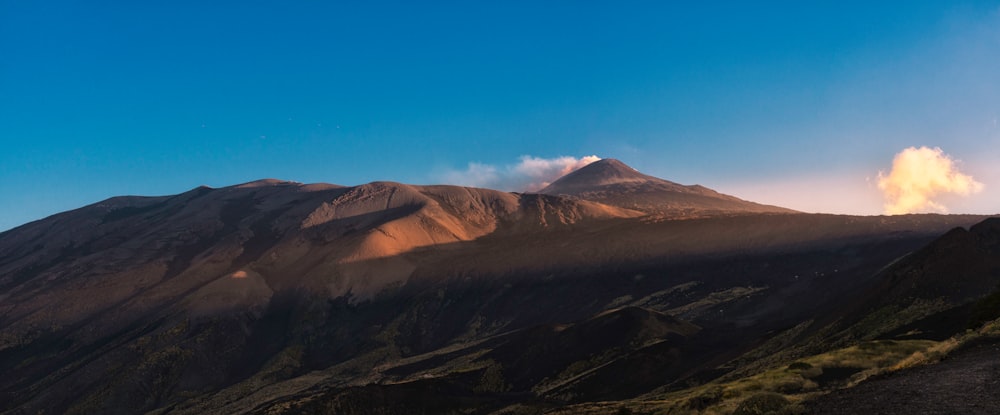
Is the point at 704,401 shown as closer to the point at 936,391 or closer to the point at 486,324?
the point at 936,391

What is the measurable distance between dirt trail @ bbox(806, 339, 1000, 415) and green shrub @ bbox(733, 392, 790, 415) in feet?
4.00

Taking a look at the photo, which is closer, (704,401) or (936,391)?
(936,391)

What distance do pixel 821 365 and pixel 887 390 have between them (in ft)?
45.3

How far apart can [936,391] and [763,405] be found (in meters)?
6.48

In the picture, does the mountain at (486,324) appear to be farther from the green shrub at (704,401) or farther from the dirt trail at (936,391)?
the dirt trail at (936,391)

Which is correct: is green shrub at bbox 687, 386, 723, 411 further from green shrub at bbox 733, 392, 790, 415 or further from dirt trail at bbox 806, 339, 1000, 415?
dirt trail at bbox 806, 339, 1000, 415

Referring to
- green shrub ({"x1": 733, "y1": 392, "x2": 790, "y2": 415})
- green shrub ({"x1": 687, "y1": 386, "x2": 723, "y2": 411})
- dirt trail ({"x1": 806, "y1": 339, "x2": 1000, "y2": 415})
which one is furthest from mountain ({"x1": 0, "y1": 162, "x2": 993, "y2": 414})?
green shrub ({"x1": 733, "y1": 392, "x2": 790, "y2": 415})

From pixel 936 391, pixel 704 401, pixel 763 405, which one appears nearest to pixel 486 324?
pixel 704 401

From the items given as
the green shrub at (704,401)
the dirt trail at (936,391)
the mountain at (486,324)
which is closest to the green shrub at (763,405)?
the dirt trail at (936,391)

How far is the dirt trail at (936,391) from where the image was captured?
21.8 metres

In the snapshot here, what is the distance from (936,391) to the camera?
77.2ft

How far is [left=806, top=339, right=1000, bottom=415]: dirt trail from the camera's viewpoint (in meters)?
21.8

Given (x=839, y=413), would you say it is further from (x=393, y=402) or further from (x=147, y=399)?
(x=147, y=399)

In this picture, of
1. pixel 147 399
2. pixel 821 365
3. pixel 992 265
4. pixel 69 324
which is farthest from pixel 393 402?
pixel 69 324
